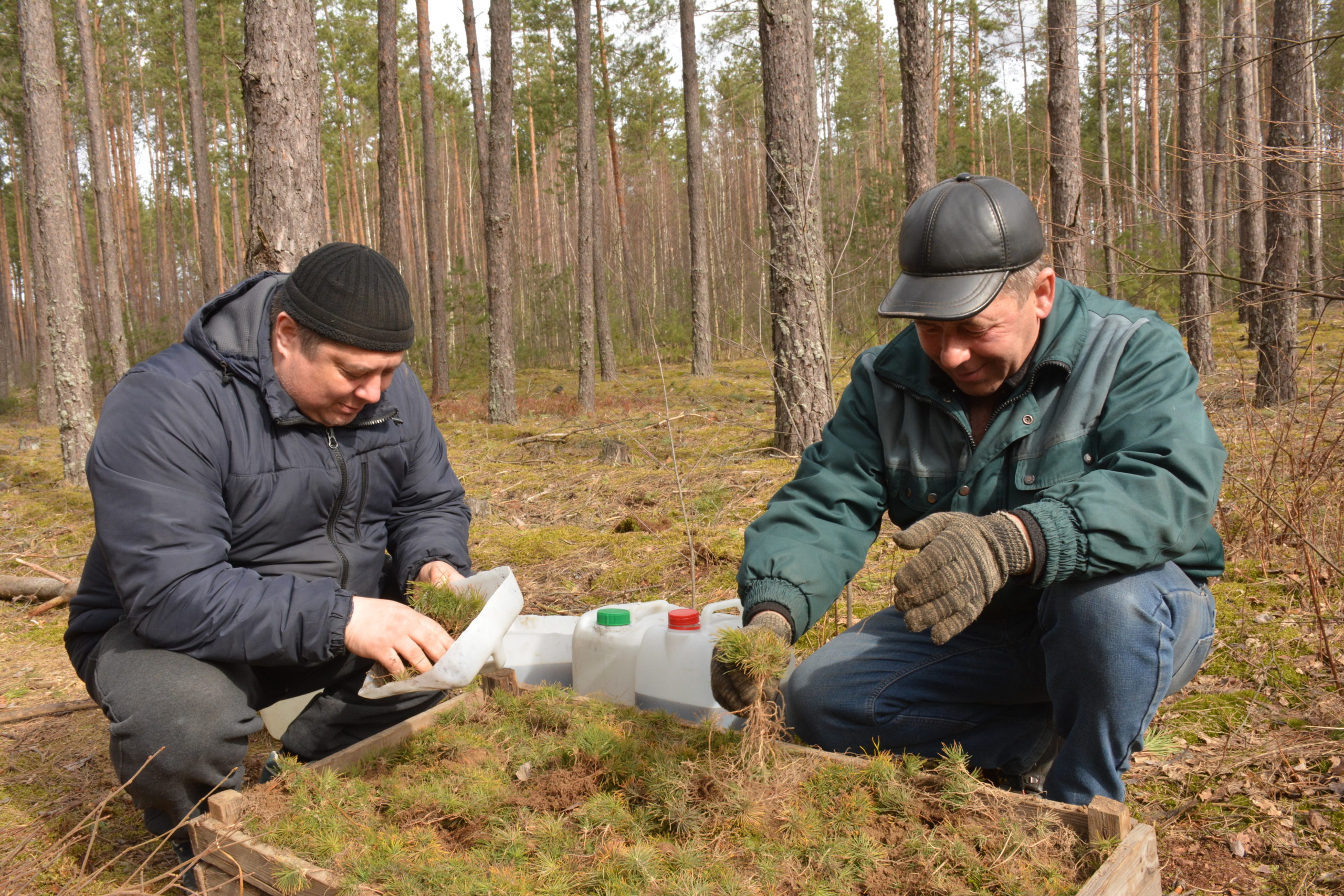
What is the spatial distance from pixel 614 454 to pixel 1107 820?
21.2 feet

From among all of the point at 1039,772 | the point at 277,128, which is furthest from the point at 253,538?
the point at 277,128

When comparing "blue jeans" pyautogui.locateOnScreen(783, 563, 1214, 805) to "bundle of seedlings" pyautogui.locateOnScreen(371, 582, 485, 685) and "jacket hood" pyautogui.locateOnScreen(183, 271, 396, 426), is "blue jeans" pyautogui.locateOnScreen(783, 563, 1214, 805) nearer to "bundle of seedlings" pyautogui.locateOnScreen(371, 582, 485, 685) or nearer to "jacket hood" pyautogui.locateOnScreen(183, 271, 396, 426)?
"bundle of seedlings" pyautogui.locateOnScreen(371, 582, 485, 685)

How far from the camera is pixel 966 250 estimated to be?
2.00 meters

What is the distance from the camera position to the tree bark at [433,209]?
44.5 feet

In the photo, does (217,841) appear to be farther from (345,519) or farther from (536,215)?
(536,215)

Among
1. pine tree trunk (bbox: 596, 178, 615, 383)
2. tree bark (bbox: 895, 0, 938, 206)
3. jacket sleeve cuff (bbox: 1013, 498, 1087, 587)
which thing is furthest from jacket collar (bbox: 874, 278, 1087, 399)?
pine tree trunk (bbox: 596, 178, 615, 383)

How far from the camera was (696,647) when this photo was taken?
270cm

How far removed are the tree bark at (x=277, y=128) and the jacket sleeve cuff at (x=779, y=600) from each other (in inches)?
128

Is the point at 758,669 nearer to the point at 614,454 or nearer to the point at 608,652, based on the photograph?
the point at 608,652

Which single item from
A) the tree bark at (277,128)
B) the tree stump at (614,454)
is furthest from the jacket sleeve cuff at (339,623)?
the tree stump at (614,454)

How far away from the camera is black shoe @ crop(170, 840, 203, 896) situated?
1940 mm

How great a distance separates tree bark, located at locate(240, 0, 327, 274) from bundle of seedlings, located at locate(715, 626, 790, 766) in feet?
11.1

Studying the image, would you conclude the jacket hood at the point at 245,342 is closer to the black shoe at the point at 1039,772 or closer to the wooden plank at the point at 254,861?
the wooden plank at the point at 254,861

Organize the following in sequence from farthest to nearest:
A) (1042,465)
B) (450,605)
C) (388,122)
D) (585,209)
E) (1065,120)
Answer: (585,209), (388,122), (1065,120), (450,605), (1042,465)
